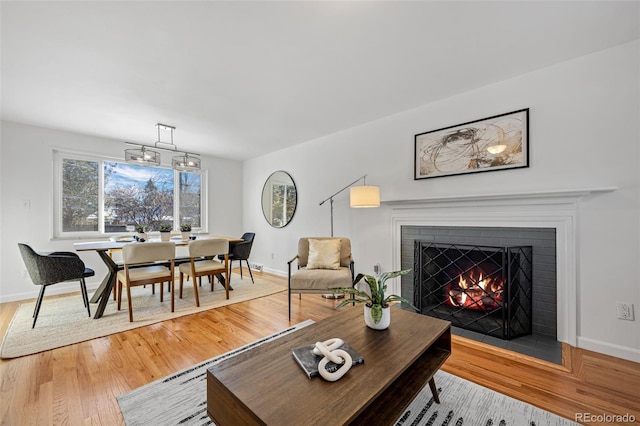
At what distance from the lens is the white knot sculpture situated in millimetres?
1096

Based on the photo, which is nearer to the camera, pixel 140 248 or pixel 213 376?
pixel 213 376

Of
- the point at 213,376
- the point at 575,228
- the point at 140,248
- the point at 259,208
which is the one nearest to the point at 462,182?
the point at 575,228

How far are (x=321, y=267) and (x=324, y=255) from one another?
6.0 inches

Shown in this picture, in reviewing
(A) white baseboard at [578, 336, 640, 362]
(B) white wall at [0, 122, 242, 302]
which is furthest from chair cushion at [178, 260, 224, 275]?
(A) white baseboard at [578, 336, 640, 362]

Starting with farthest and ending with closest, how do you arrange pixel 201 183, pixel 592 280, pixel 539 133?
pixel 201 183, pixel 539 133, pixel 592 280

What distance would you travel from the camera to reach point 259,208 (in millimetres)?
5516

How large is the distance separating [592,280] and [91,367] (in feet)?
12.8

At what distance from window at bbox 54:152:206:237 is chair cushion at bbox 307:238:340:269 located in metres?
3.22

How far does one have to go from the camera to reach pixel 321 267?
3.23 m

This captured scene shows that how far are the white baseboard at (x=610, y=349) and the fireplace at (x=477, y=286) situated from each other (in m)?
0.35

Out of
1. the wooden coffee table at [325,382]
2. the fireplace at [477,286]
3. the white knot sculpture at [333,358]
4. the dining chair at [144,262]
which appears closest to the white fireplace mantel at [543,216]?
the fireplace at [477,286]

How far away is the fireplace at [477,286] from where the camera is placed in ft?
7.83

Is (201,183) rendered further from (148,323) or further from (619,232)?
(619,232)

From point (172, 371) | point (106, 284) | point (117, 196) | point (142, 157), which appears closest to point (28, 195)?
point (117, 196)
